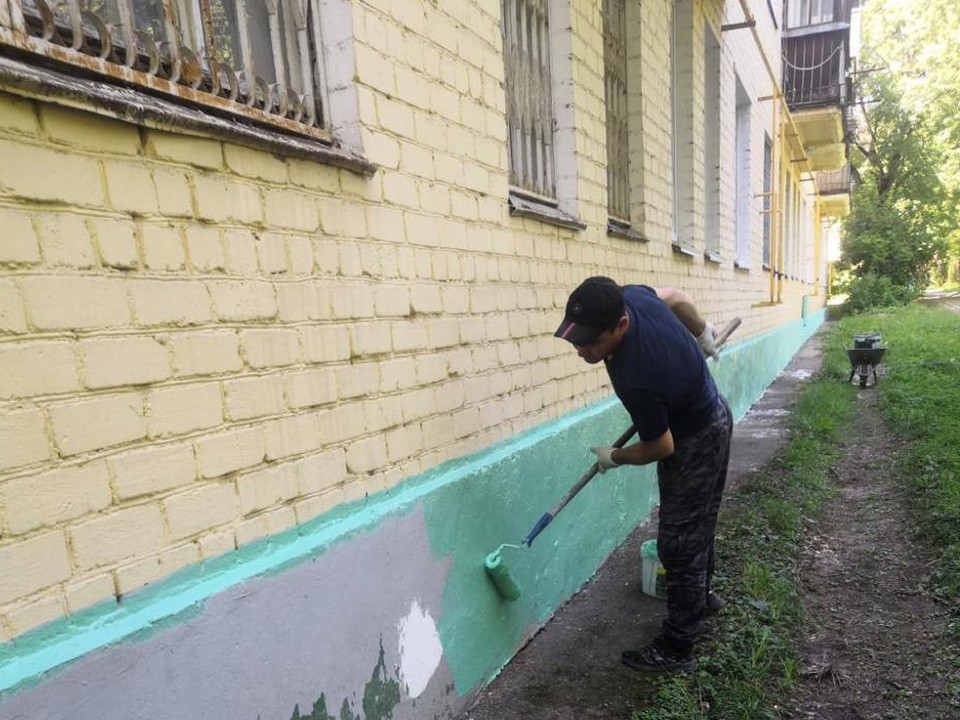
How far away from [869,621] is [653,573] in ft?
3.17

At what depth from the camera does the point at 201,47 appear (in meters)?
1.57

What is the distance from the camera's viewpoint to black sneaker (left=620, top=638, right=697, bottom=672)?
256cm

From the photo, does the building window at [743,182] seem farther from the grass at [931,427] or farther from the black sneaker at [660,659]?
the black sneaker at [660,659]

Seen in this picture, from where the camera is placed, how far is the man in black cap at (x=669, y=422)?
2.26 metres

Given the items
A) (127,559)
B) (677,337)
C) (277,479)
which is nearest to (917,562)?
(677,337)

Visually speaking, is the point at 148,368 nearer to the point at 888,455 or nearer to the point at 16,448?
the point at 16,448

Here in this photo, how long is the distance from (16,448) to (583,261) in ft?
9.10

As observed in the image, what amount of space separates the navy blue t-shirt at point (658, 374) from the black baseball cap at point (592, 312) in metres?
0.16

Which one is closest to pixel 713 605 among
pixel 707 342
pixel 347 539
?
pixel 707 342

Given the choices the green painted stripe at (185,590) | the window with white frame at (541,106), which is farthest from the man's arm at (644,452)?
the window with white frame at (541,106)

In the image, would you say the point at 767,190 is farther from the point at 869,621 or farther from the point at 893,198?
the point at 893,198

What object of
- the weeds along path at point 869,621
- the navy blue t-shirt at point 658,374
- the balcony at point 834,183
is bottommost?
the weeds along path at point 869,621

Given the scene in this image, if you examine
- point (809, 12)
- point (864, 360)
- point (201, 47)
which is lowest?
point (864, 360)

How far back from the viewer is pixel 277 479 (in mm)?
1657
